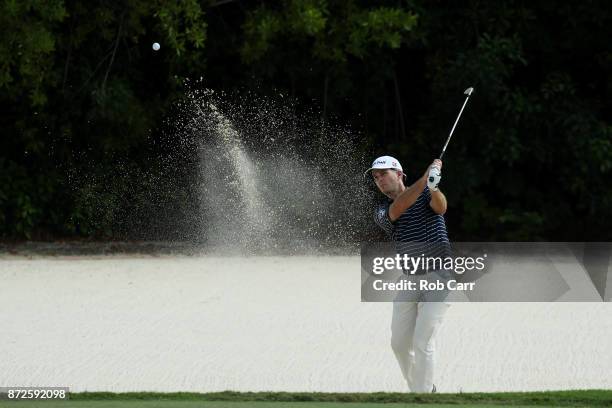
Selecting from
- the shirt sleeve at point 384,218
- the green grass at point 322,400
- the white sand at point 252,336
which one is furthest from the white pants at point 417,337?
the white sand at point 252,336

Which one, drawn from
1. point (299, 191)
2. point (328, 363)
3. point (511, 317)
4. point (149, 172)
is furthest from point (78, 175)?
point (328, 363)

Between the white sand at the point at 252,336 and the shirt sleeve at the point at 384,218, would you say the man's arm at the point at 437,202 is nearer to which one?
the shirt sleeve at the point at 384,218

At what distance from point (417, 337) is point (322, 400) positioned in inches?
19.9

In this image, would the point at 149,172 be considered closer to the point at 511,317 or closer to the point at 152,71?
the point at 152,71

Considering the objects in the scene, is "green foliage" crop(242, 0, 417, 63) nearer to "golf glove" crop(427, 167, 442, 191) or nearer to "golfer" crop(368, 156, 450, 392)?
"golfer" crop(368, 156, 450, 392)

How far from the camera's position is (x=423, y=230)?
17.0 ft

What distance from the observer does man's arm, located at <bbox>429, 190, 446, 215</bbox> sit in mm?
5047

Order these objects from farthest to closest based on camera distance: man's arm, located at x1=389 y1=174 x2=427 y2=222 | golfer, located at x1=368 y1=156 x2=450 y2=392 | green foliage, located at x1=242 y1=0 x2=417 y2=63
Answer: green foliage, located at x1=242 y1=0 x2=417 y2=63, golfer, located at x1=368 y1=156 x2=450 y2=392, man's arm, located at x1=389 y1=174 x2=427 y2=222

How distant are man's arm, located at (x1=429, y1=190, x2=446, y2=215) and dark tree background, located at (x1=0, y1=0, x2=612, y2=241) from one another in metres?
7.48

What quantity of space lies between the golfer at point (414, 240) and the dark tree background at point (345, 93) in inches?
288

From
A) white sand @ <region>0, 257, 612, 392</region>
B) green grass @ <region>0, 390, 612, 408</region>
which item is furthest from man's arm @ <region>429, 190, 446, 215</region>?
white sand @ <region>0, 257, 612, 392</region>

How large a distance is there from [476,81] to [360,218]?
Answer: 2.13 m

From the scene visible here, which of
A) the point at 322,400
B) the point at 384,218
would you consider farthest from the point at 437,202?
the point at 322,400

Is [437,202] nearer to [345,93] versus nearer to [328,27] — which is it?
[328,27]
